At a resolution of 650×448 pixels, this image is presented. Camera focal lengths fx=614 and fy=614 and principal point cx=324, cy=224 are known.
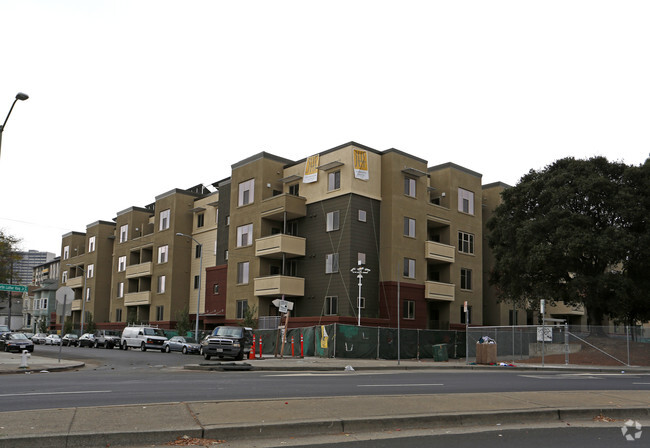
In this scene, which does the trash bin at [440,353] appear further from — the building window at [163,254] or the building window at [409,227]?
the building window at [163,254]

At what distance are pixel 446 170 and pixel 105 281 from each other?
44971 mm

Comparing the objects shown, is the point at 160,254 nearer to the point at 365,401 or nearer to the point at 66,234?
the point at 66,234

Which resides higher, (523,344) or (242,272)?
(242,272)

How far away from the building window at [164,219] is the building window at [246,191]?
13211 millimetres

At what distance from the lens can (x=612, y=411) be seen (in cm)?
1084

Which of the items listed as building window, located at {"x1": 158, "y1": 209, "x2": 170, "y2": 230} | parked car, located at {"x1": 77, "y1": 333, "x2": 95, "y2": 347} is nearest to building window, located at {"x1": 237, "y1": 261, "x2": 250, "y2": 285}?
building window, located at {"x1": 158, "y1": 209, "x2": 170, "y2": 230}

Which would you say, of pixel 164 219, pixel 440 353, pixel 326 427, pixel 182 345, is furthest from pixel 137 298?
pixel 326 427

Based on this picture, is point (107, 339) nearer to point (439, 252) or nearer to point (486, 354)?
point (439, 252)

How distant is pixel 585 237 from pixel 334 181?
57.5 feet

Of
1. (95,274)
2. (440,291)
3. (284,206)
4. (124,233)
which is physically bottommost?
(440,291)

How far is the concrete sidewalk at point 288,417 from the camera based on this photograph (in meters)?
7.98

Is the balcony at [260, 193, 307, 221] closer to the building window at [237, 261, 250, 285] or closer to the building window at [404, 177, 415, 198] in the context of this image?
the building window at [237, 261, 250, 285]

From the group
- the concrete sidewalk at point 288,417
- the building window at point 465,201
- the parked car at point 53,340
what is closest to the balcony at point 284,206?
the building window at point 465,201

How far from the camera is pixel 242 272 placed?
49.7 metres
